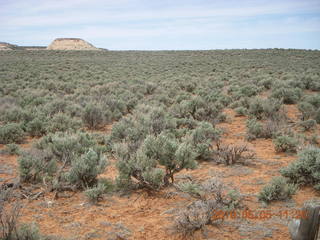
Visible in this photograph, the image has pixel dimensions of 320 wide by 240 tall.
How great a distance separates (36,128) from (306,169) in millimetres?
7661

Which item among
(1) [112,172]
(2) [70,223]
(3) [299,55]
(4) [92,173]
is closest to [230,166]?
(1) [112,172]

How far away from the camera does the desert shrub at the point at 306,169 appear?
191 inches

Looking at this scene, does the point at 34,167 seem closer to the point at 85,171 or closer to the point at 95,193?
the point at 85,171

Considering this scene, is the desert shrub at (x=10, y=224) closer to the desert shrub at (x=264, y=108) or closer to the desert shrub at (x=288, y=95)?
the desert shrub at (x=264, y=108)

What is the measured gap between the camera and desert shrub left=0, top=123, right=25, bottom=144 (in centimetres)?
764

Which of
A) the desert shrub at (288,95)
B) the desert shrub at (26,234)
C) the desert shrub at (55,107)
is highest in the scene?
the desert shrub at (288,95)

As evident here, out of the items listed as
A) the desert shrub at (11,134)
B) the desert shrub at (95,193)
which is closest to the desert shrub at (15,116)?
the desert shrub at (11,134)

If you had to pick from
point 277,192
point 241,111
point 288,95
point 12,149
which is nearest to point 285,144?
point 277,192

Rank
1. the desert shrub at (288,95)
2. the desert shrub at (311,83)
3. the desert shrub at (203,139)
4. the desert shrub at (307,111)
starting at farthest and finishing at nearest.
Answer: the desert shrub at (311,83), the desert shrub at (288,95), the desert shrub at (307,111), the desert shrub at (203,139)

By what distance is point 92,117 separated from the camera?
955 centimetres

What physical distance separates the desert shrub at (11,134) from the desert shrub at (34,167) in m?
2.72

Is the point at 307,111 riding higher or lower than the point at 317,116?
higher

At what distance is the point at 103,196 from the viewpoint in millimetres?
4762

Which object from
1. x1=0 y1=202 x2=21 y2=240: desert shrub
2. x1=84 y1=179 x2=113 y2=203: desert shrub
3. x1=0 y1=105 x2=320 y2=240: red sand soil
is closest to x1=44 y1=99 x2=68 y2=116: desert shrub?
x1=0 y1=105 x2=320 y2=240: red sand soil
